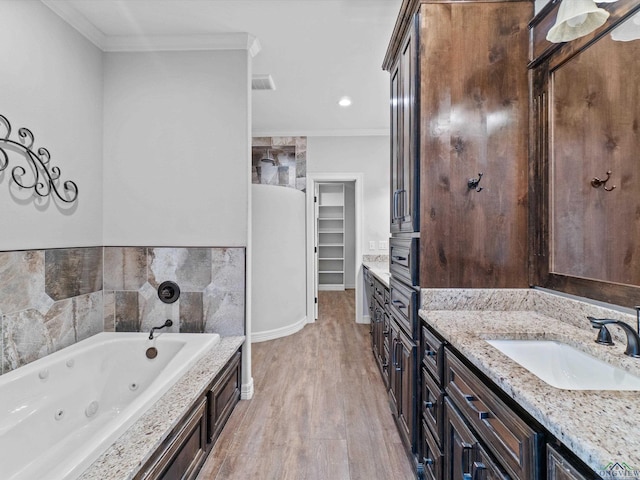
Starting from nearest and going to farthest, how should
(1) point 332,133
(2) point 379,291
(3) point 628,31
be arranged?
(3) point 628,31
(2) point 379,291
(1) point 332,133

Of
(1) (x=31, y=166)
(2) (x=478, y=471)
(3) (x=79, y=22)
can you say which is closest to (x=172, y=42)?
(3) (x=79, y=22)

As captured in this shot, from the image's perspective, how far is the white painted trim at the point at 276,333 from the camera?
Result: 375 centimetres

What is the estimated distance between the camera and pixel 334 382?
273cm

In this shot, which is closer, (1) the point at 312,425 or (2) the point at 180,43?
(1) the point at 312,425

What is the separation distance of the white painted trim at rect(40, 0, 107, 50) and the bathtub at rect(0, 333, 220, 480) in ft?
7.49

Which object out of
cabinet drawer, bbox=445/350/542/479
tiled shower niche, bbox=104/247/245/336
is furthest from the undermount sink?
tiled shower niche, bbox=104/247/245/336

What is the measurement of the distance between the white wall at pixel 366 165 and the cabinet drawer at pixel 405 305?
233 cm

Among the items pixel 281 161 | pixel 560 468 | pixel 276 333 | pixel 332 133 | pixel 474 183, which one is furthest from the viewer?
pixel 281 161

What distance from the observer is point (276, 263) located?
3910mm

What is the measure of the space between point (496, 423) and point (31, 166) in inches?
106

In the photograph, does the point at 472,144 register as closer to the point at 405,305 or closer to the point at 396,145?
the point at 396,145

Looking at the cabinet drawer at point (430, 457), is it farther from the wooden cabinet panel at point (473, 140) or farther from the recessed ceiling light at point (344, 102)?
the recessed ceiling light at point (344, 102)

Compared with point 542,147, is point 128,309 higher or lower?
lower

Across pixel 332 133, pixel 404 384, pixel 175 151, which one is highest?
pixel 332 133
